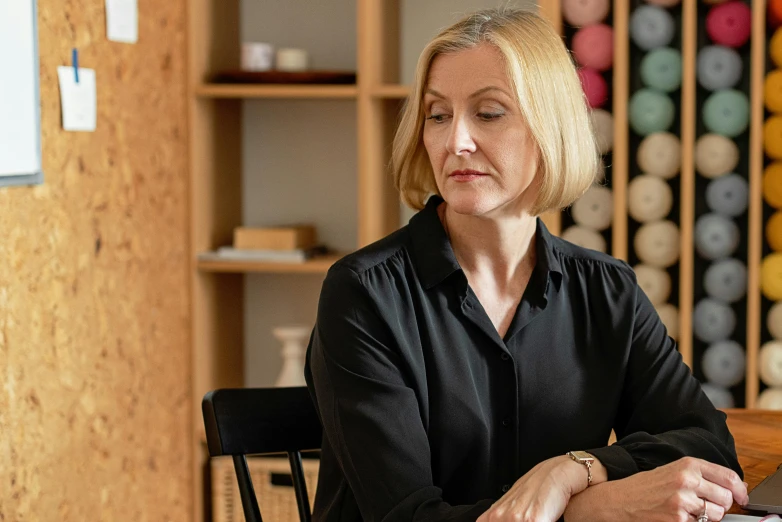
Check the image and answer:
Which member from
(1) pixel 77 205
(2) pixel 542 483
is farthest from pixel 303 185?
(2) pixel 542 483

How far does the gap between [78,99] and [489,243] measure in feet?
4.28

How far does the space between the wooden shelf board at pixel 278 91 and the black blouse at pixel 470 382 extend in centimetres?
139

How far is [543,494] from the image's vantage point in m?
1.30

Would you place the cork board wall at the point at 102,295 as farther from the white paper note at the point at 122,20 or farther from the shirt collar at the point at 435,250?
the shirt collar at the point at 435,250

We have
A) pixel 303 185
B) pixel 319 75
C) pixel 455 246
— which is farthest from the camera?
pixel 303 185

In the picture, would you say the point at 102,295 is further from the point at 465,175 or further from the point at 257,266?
the point at 465,175

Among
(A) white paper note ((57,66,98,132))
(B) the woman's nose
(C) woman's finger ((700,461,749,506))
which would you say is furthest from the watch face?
(A) white paper note ((57,66,98,132))

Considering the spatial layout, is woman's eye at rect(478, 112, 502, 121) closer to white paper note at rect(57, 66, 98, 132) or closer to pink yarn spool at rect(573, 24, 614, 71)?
white paper note at rect(57, 66, 98, 132)

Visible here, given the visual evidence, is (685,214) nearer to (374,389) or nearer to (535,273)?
(535,273)

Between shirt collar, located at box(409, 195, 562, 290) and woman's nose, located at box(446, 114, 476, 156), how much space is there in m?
0.14

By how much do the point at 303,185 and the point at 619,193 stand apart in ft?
3.41

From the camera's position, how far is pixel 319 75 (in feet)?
9.94

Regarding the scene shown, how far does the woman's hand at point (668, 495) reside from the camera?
1.26 m

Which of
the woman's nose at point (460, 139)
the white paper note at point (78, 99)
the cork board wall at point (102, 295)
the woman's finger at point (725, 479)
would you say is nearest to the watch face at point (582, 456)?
the woman's finger at point (725, 479)
